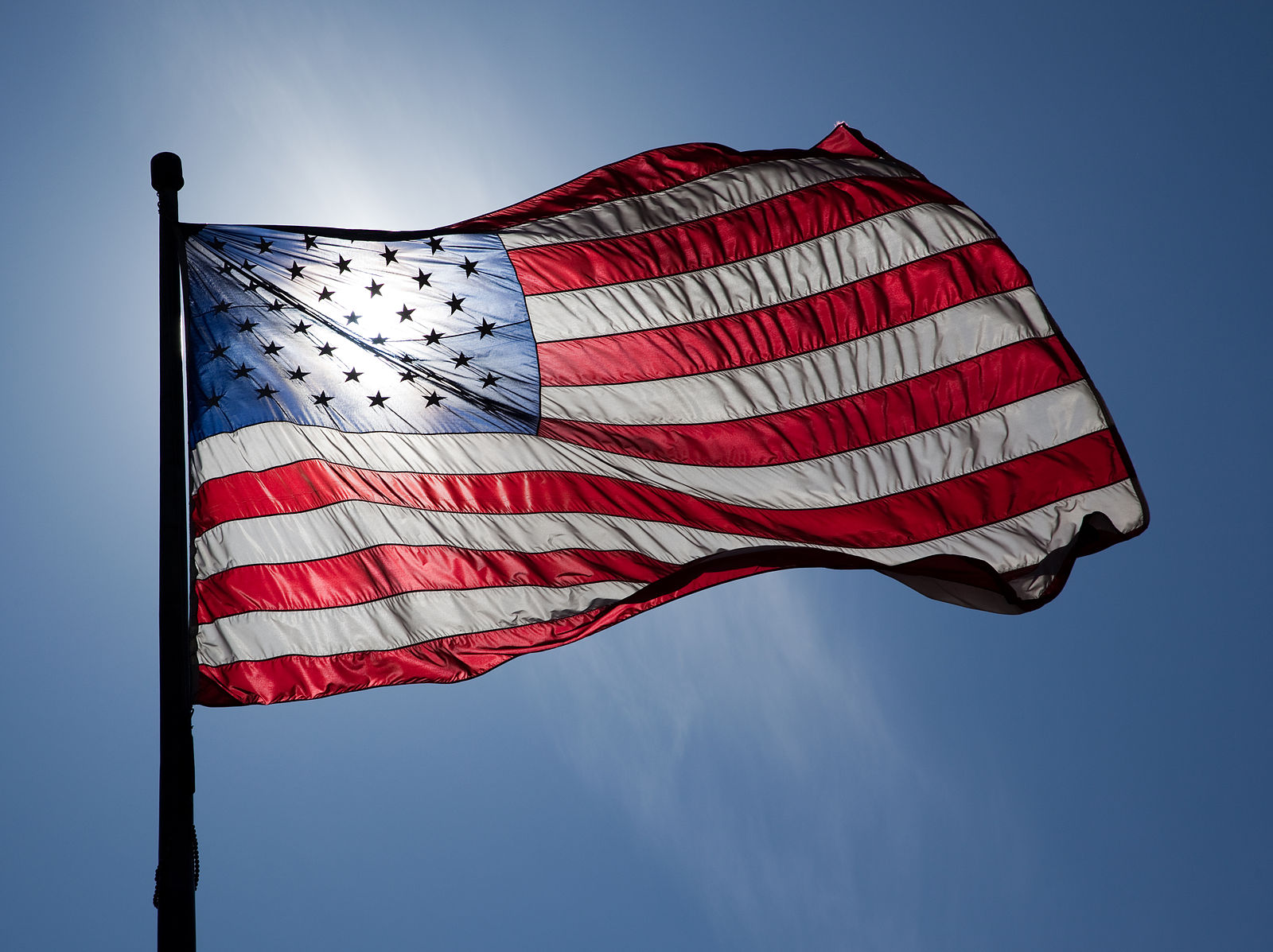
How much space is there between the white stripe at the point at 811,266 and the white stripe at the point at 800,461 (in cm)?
161

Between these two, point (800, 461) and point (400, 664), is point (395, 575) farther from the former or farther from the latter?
point (800, 461)

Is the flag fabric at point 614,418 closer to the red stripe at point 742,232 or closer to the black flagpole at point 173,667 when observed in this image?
the red stripe at point 742,232

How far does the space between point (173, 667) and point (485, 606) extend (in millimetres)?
2879

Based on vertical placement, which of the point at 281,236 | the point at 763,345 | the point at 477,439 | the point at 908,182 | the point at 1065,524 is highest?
the point at 908,182

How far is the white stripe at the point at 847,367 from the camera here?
11.5 meters

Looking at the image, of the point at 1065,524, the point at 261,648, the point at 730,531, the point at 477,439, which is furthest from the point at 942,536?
the point at 261,648

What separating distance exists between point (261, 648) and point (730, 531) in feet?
13.2

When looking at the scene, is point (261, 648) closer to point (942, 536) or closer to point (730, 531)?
point (730, 531)

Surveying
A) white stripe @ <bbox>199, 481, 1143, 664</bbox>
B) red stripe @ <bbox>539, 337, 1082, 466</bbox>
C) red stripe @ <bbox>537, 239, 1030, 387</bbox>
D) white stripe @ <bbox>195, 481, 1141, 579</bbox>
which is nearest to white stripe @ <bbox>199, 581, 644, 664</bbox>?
white stripe @ <bbox>199, 481, 1143, 664</bbox>

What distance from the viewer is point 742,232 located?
1226 cm

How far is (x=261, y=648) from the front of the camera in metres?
9.50

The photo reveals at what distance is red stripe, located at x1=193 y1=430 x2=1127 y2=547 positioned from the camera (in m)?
10.2

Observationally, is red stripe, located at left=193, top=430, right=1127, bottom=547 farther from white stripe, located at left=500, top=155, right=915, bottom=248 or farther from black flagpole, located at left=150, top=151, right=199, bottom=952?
white stripe, located at left=500, top=155, right=915, bottom=248

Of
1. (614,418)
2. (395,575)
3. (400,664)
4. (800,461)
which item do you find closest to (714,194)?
A: (614,418)
